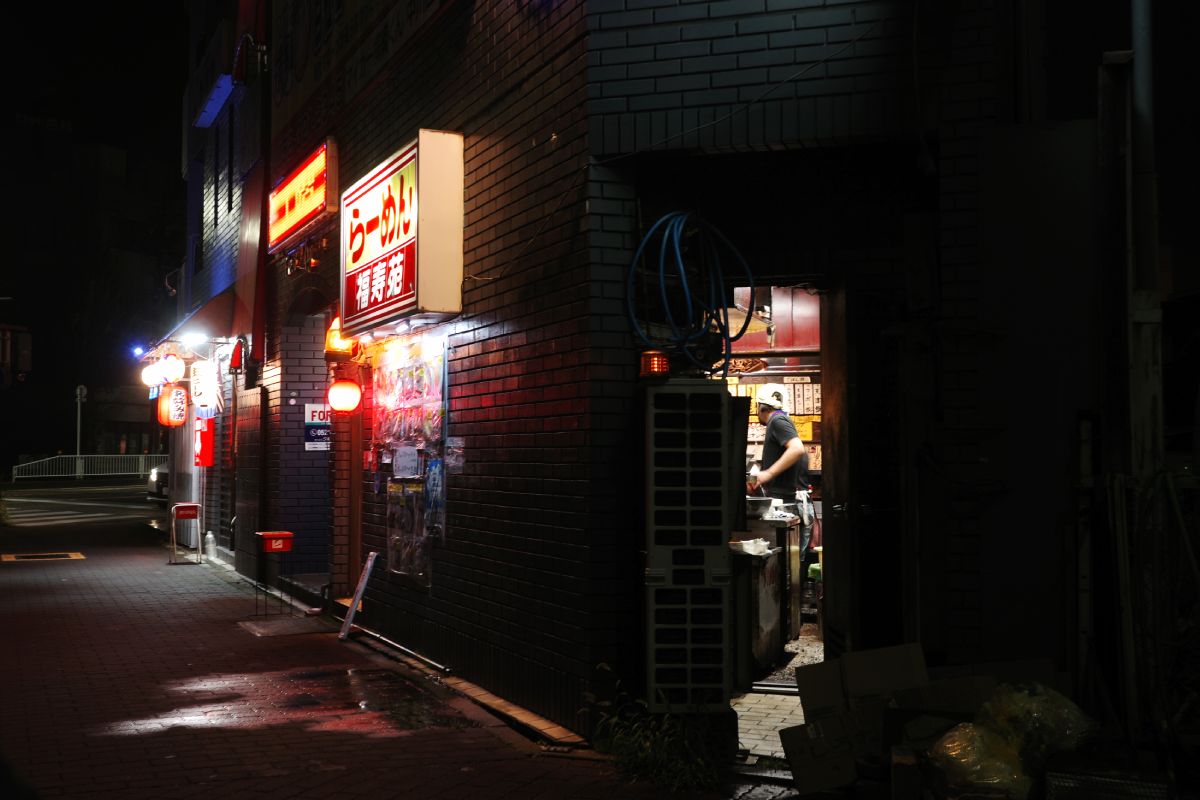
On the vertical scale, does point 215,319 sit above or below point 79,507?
above

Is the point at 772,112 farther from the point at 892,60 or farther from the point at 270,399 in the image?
the point at 270,399

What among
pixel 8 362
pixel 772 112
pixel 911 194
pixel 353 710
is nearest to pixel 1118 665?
pixel 911 194

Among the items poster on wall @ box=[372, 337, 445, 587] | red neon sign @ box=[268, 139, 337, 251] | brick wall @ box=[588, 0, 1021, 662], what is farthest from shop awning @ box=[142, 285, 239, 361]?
brick wall @ box=[588, 0, 1021, 662]

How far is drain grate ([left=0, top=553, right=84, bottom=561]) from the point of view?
18.0m

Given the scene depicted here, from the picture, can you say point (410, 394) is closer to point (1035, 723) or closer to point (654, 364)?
point (654, 364)

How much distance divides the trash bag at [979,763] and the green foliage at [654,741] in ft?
5.40

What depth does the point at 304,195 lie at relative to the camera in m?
12.2

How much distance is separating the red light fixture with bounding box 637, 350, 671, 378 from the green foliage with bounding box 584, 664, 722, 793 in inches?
70.2

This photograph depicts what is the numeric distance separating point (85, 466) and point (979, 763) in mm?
52853

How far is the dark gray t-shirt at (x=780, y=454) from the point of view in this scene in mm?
9911

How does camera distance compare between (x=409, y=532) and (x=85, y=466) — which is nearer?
(x=409, y=532)

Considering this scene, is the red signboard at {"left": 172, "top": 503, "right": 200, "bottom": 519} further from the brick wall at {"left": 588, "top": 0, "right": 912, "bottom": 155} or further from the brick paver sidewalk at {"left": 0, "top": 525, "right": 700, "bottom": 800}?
the brick wall at {"left": 588, "top": 0, "right": 912, "bottom": 155}

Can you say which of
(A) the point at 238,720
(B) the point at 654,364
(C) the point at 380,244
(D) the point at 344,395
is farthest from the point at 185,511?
Result: (B) the point at 654,364

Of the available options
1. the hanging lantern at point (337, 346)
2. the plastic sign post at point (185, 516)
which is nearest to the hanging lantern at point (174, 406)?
the plastic sign post at point (185, 516)
